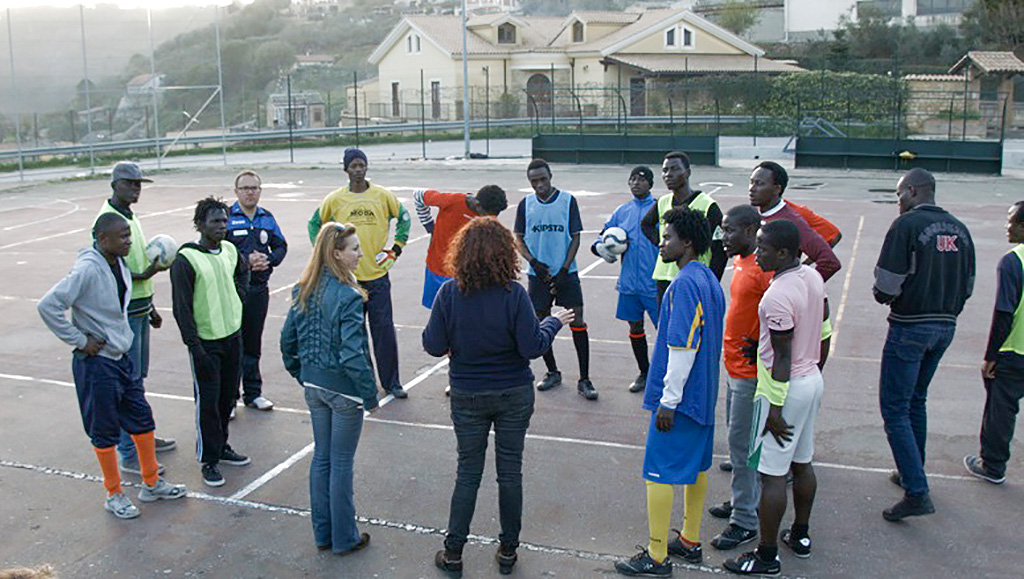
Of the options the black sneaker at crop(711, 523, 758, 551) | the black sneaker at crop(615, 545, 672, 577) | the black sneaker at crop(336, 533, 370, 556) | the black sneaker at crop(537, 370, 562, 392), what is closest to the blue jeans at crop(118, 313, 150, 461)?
the black sneaker at crop(336, 533, 370, 556)

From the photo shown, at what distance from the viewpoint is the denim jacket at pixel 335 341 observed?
5750mm

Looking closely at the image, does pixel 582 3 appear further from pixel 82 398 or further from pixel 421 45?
pixel 82 398

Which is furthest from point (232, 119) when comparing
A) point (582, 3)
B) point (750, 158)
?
A: point (582, 3)

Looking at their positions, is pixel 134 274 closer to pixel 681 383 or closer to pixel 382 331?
pixel 382 331

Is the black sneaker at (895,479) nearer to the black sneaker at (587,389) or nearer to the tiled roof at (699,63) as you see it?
the black sneaker at (587,389)

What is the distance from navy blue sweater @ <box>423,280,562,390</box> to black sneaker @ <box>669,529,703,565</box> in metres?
1.41

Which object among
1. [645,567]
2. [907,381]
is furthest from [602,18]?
[645,567]

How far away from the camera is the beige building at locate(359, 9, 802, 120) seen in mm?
60438

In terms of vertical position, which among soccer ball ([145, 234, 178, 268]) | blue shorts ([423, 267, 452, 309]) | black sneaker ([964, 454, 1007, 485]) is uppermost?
soccer ball ([145, 234, 178, 268])

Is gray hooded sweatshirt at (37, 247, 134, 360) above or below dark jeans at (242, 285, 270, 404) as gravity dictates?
above

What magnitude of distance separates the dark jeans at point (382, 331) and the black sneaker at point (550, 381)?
1397 mm

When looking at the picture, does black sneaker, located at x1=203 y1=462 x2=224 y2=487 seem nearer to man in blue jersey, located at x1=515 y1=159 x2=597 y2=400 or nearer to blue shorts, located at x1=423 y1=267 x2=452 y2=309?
blue shorts, located at x1=423 y1=267 x2=452 y2=309

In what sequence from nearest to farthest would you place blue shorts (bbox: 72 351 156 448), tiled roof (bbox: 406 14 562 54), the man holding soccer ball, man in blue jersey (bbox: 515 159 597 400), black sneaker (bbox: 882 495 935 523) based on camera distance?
1. black sneaker (bbox: 882 495 935 523)
2. blue shorts (bbox: 72 351 156 448)
3. the man holding soccer ball
4. man in blue jersey (bbox: 515 159 597 400)
5. tiled roof (bbox: 406 14 562 54)

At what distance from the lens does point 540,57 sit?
209ft
